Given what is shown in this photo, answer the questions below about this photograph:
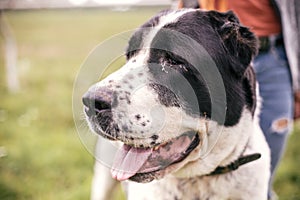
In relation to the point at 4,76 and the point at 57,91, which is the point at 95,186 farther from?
the point at 4,76

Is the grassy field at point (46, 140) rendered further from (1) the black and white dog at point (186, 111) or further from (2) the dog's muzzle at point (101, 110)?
(2) the dog's muzzle at point (101, 110)

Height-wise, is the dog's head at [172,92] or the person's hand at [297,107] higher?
the dog's head at [172,92]

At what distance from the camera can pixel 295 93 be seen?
3.15m

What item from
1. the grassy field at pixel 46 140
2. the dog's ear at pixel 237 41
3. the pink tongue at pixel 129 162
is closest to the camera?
the pink tongue at pixel 129 162

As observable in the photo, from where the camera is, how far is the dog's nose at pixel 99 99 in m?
2.04

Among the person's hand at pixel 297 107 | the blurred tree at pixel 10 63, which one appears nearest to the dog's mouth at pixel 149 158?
the person's hand at pixel 297 107

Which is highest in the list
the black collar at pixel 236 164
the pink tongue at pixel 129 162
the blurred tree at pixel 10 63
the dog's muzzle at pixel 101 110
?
the dog's muzzle at pixel 101 110

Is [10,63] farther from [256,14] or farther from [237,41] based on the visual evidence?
[237,41]

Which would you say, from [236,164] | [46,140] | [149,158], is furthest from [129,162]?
[46,140]

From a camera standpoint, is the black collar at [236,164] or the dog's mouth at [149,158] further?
the black collar at [236,164]

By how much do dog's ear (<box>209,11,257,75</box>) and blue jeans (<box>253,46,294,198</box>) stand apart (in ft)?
1.99

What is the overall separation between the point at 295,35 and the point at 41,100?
13.0ft

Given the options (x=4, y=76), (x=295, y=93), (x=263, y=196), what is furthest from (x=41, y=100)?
(x=263, y=196)

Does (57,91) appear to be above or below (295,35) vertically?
below
